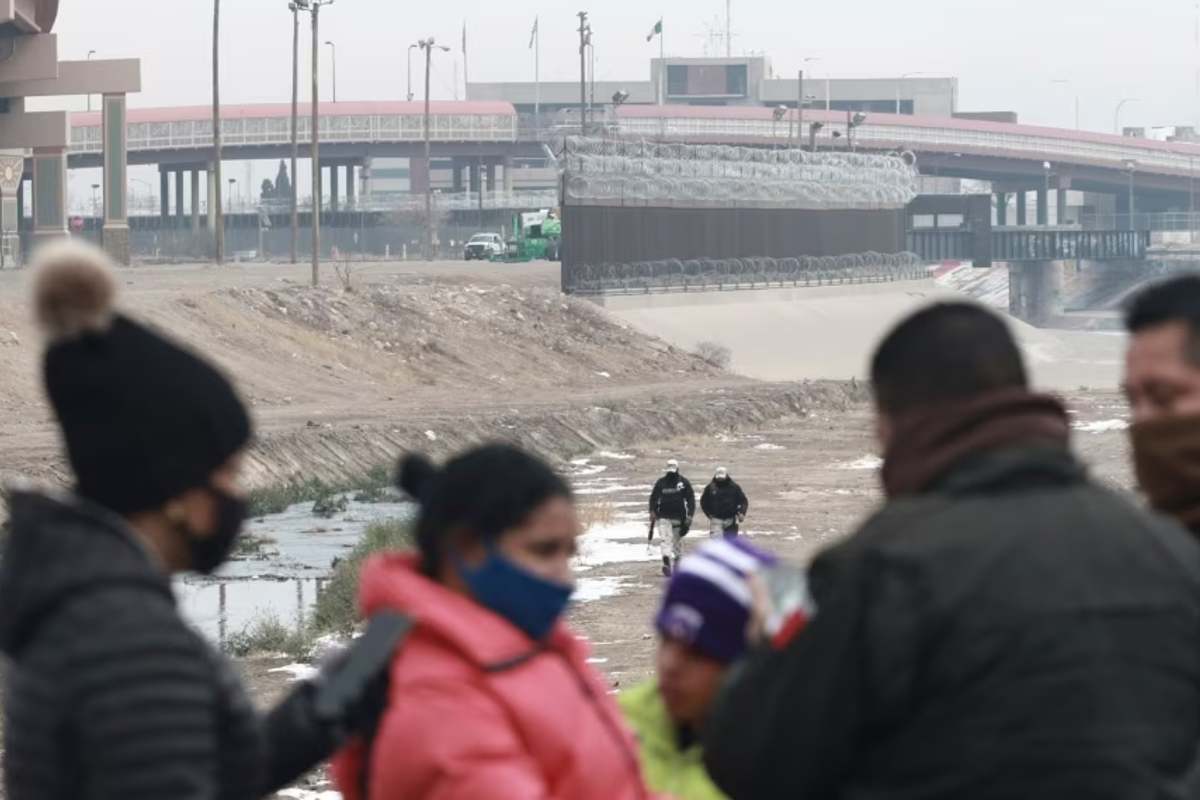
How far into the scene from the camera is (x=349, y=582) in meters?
23.9

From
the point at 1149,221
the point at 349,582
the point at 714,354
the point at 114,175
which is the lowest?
the point at 349,582

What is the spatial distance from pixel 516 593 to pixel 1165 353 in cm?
135

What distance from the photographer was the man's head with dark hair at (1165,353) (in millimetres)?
4207

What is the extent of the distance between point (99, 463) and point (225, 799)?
0.53 metres

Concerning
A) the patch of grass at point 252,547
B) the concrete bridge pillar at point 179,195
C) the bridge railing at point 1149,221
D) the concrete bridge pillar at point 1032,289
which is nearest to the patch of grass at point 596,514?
the patch of grass at point 252,547

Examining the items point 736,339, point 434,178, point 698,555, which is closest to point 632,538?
point 698,555

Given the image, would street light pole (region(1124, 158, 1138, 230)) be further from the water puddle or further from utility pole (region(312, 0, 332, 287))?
the water puddle

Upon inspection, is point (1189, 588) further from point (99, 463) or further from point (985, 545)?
point (99, 463)

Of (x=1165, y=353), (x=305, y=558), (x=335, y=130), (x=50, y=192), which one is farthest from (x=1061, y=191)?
(x=1165, y=353)

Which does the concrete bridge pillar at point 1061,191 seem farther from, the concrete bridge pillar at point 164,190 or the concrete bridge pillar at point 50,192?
the concrete bridge pillar at point 50,192

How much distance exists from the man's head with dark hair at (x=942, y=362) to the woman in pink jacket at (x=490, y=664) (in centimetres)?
63

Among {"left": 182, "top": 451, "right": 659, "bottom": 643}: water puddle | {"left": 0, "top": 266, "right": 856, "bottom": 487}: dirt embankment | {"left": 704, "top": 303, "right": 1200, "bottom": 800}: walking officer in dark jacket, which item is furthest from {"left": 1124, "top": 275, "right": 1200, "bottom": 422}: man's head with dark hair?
{"left": 0, "top": 266, "right": 856, "bottom": 487}: dirt embankment

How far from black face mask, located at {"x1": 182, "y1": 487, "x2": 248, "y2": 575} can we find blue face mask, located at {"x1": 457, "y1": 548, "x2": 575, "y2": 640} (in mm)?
451

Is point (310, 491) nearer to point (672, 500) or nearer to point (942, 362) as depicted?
point (672, 500)
